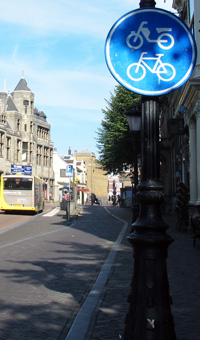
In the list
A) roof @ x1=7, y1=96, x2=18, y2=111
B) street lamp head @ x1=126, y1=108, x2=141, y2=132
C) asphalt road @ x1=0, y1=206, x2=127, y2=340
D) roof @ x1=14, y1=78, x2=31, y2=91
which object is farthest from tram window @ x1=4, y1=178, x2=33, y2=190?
roof @ x1=14, y1=78, x2=31, y2=91

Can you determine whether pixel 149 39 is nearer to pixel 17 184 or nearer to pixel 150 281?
pixel 150 281

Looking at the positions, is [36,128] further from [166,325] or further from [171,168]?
[166,325]

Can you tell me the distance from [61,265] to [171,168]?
29081 mm

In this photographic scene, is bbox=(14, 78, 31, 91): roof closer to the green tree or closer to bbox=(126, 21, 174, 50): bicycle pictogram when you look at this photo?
the green tree

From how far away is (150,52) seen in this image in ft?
12.2

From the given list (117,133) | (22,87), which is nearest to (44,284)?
(117,133)

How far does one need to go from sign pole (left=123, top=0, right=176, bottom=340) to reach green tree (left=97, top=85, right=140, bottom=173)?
3138cm

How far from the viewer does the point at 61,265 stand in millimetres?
9258

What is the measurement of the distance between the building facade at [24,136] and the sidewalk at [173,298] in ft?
158

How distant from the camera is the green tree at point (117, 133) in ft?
118

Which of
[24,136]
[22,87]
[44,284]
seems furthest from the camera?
[22,87]

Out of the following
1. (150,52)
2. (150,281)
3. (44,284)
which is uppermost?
(150,52)

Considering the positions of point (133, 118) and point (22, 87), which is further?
point (22, 87)

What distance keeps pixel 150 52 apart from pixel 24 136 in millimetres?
60665
